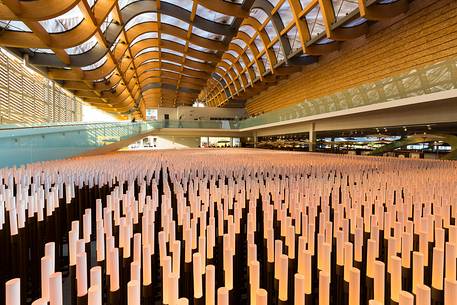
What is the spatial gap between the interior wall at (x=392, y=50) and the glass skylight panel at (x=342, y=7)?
1.64 meters

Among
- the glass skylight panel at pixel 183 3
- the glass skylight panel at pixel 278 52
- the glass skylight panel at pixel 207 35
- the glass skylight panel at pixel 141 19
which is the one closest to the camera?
the glass skylight panel at pixel 183 3

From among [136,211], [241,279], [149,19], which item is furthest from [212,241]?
[149,19]

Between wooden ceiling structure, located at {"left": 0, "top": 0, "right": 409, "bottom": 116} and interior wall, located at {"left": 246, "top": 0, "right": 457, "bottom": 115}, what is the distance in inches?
34.0

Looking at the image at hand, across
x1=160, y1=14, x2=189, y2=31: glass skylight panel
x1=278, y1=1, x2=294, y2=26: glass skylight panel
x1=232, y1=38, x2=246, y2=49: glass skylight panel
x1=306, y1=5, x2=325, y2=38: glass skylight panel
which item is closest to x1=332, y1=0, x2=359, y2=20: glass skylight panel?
x1=306, y1=5, x2=325, y2=38: glass skylight panel

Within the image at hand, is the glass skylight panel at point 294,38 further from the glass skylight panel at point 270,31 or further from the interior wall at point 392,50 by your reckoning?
the glass skylight panel at point 270,31

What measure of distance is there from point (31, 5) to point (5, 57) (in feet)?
25.7

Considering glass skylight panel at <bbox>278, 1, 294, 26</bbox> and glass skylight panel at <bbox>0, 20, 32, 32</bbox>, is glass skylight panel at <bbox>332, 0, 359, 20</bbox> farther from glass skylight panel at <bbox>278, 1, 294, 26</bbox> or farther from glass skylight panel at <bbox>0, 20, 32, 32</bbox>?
glass skylight panel at <bbox>0, 20, 32, 32</bbox>

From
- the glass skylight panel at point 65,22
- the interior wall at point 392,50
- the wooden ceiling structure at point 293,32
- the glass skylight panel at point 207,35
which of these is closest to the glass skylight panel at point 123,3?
the glass skylight panel at point 65,22

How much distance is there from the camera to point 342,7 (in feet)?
58.9

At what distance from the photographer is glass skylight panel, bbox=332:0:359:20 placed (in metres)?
17.7

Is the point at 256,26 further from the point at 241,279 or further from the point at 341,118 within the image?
the point at 241,279

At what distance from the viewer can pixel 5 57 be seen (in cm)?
1864

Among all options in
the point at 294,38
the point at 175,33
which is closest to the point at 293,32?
the point at 294,38

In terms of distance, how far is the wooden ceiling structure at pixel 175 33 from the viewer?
15.4 metres
